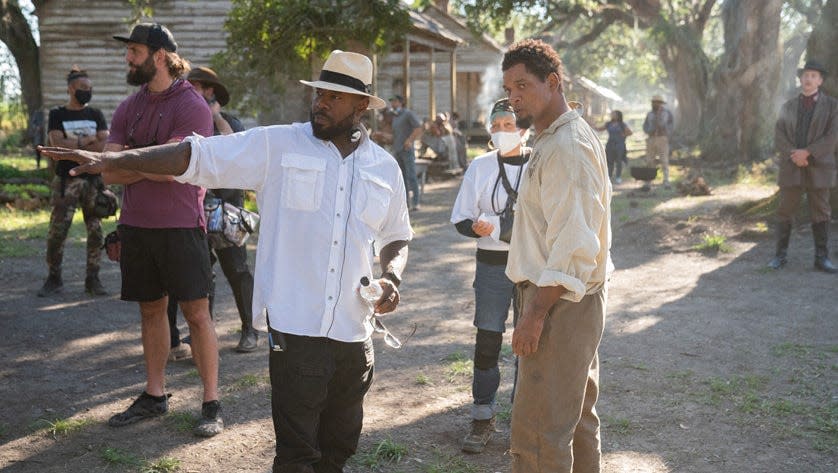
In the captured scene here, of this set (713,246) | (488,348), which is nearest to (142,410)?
→ (488,348)

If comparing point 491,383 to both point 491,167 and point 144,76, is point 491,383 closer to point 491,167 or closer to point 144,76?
point 491,167

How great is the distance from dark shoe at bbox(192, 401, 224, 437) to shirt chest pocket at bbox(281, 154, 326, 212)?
6.83 feet

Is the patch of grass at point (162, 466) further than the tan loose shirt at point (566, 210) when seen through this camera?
A: Yes

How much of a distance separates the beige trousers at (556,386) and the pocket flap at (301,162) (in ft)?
3.27

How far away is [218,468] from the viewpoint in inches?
177

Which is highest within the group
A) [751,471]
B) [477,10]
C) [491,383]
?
[477,10]

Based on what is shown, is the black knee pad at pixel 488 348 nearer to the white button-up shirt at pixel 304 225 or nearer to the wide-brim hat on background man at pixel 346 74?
the white button-up shirt at pixel 304 225

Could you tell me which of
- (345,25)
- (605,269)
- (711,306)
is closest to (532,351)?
(605,269)

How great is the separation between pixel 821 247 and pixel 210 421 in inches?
296

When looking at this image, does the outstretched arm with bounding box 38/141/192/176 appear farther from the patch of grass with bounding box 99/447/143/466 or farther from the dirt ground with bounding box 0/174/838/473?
the patch of grass with bounding box 99/447/143/466

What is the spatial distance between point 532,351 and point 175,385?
3.47m

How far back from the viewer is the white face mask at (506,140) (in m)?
4.77

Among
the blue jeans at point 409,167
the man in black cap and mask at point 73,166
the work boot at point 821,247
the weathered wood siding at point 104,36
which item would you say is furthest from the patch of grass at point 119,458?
the weathered wood siding at point 104,36

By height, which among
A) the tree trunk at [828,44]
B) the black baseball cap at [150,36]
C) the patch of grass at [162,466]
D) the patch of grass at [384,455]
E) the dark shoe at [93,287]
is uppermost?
the tree trunk at [828,44]
